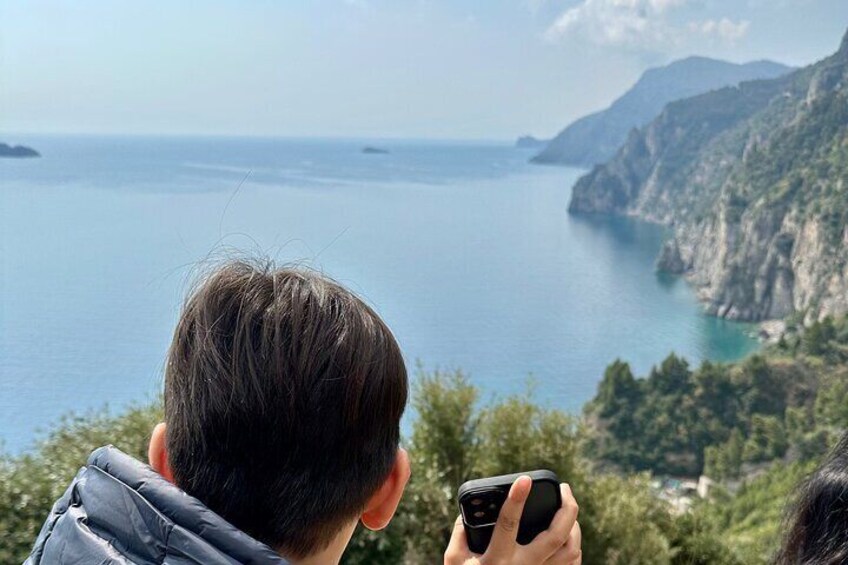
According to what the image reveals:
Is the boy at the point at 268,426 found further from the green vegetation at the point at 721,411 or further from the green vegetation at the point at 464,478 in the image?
the green vegetation at the point at 721,411

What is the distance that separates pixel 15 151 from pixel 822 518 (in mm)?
72926

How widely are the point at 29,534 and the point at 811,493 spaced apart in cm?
339

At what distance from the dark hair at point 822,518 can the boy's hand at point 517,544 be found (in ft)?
0.93

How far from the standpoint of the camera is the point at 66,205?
2211 inches

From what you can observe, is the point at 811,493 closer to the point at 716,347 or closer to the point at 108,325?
the point at 108,325

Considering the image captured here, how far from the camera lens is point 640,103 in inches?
6230

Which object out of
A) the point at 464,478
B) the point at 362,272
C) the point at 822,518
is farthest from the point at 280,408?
the point at 362,272

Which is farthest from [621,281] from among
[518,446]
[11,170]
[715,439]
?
[518,446]

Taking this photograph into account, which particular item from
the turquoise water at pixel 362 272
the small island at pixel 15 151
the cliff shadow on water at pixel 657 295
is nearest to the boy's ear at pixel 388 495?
the turquoise water at pixel 362 272

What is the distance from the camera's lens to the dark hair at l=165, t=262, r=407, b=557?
89 cm

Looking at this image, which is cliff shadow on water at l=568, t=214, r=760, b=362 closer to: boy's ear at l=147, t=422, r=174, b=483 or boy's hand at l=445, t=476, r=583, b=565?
boy's hand at l=445, t=476, r=583, b=565

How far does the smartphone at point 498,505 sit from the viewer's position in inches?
40.4

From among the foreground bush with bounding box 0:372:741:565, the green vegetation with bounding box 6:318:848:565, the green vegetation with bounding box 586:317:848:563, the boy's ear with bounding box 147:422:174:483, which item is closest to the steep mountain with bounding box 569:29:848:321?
the green vegetation with bounding box 586:317:848:563

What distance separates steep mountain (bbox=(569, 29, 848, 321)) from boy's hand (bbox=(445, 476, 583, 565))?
59.3 meters
